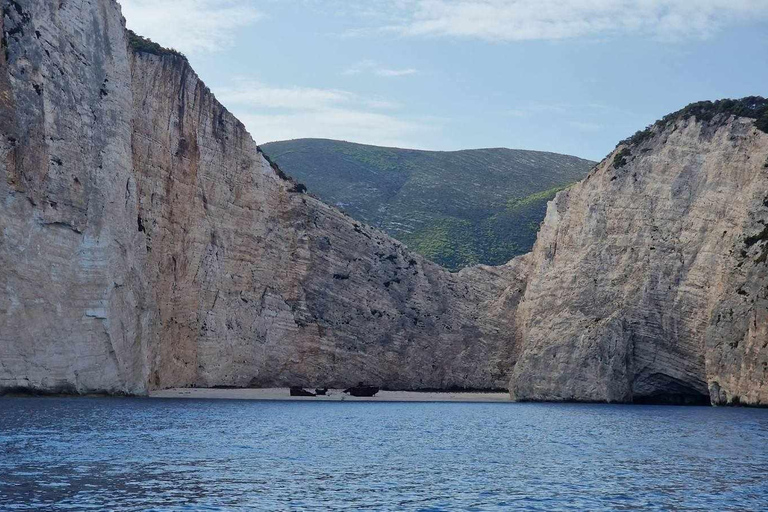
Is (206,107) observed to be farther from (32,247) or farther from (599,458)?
(599,458)

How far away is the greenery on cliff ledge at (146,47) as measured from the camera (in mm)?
62594

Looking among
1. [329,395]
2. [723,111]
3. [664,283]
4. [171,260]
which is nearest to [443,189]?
[329,395]

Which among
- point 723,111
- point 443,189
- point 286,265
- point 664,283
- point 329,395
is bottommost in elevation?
point 329,395

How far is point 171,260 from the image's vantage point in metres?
61.6

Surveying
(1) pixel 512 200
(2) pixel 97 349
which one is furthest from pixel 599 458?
(1) pixel 512 200

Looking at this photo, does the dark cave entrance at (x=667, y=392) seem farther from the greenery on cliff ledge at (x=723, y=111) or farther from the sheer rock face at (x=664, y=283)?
the greenery on cliff ledge at (x=723, y=111)

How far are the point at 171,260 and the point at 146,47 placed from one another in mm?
13403

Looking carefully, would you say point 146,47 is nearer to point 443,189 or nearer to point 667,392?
point 667,392

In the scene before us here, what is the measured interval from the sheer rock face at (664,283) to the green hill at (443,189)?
136ft

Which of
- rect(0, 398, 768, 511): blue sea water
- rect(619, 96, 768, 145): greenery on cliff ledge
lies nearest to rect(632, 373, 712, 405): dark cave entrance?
rect(0, 398, 768, 511): blue sea water

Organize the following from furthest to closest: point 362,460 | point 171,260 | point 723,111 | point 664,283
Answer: point 723,111, point 664,283, point 171,260, point 362,460

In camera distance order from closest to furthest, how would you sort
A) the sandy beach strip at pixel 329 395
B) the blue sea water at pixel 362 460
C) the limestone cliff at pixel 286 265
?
the blue sea water at pixel 362 460, the limestone cliff at pixel 286 265, the sandy beach strip at pixel 329 395

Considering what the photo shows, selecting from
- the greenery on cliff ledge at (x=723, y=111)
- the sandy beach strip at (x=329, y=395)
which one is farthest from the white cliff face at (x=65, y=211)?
the greenery on cliff ledge at (x=723, y=111)

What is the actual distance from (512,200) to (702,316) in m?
79.9
